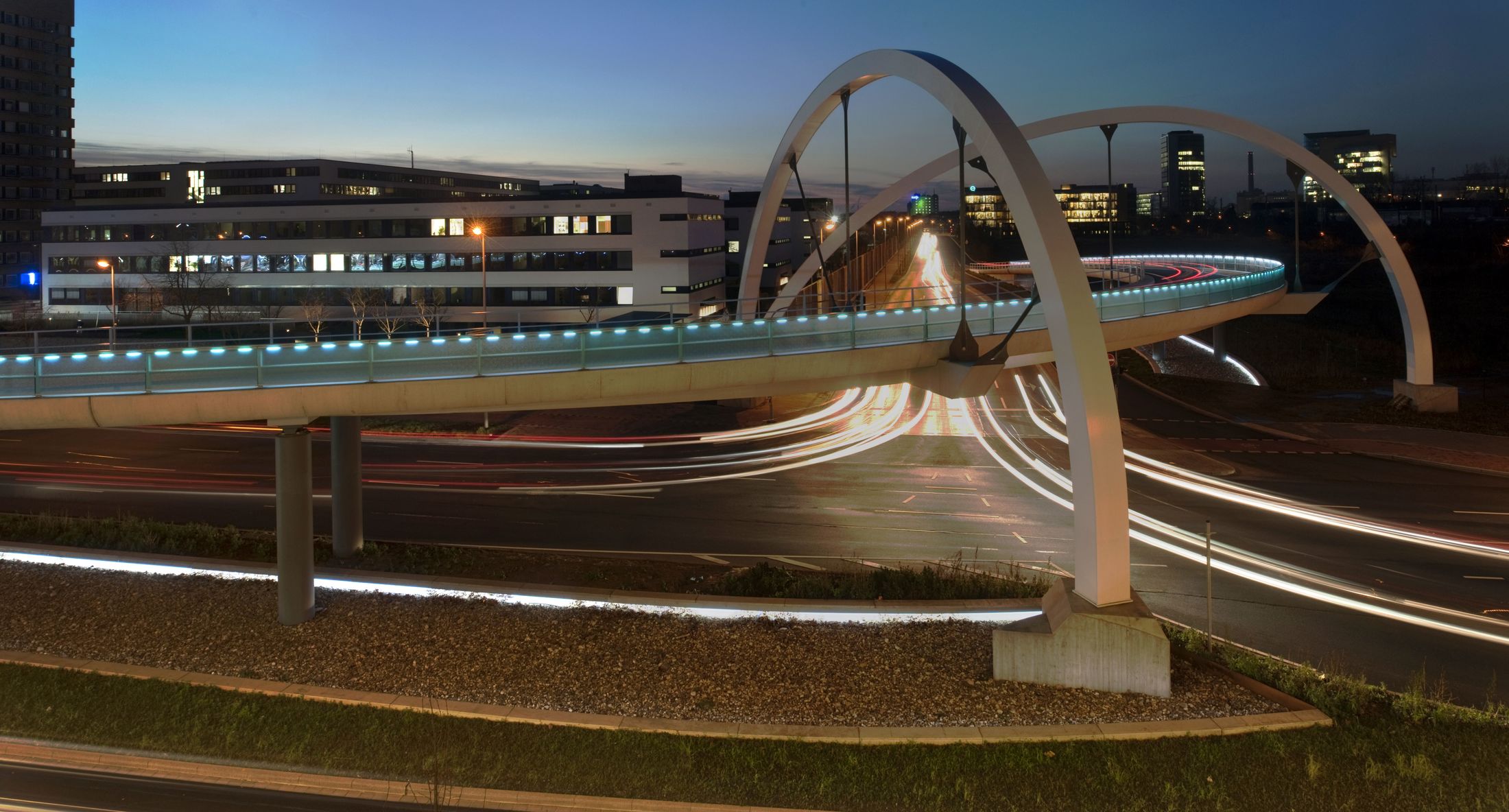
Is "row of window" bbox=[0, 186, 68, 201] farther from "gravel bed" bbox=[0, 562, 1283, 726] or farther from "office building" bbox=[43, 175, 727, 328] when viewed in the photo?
"gravel bed" bbox=[0, 562, 1283, 726]

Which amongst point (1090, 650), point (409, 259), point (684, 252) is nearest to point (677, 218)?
point (684, 252)

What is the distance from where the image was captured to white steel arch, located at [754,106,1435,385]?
37.0 m

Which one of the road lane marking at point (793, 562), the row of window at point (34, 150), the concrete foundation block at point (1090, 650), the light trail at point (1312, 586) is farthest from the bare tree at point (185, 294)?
the concrete foundation block at point (1090, 650)

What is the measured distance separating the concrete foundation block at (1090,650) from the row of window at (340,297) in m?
43.9

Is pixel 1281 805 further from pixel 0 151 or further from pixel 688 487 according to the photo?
pixel 0 151

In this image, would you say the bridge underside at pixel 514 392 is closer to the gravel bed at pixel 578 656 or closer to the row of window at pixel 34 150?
the gravel bed at pixel 578 656

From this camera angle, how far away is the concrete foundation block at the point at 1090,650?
1290cm

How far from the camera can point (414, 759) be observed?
1142 centimetres

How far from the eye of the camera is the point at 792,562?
828 inches

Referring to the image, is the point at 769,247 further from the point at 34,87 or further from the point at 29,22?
the point at 29,22

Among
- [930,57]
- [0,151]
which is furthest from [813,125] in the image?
[0,151]

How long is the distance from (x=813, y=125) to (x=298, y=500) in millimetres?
18691

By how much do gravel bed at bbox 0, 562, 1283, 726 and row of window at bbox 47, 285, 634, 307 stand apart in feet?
128

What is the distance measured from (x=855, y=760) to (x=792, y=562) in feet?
32.5
